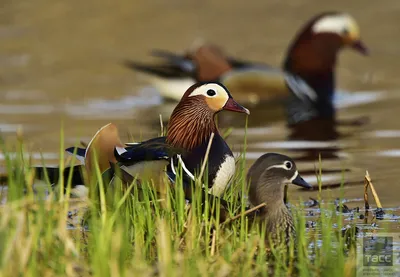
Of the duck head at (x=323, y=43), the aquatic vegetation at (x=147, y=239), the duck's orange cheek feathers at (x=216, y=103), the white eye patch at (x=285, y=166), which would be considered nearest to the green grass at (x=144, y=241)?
the aquatic vegetation at (x=147, y=239)

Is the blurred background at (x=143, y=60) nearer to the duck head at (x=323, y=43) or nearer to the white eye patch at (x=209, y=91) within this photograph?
the duck head at (x=323, y=43)

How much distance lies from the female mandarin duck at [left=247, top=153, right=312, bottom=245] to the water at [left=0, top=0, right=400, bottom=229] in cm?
128

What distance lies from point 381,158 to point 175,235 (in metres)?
3.79

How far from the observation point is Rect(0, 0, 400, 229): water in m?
9.37

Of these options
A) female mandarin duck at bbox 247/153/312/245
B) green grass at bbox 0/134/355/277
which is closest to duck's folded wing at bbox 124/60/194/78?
female mandarin duck at bbox 247/153/312/245

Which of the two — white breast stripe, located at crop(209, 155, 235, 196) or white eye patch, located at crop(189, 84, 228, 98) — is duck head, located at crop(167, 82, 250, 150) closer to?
white eye patch, located at crop(189, 84, 228, 98)

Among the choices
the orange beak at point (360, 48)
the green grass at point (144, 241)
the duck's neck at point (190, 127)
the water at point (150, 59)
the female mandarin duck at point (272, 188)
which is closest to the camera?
the green grass at point (144, 241)

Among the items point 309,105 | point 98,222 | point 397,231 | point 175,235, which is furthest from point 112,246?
point 309,105

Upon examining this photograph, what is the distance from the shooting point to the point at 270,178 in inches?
231

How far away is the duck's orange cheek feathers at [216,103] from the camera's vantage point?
632 centimetres

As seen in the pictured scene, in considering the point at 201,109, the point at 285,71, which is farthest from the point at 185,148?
the point at 285,71

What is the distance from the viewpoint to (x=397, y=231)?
5.90m

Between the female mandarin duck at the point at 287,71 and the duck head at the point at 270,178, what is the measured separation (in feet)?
21.1

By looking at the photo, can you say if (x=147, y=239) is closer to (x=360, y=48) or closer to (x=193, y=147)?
(x=193, y=147)
